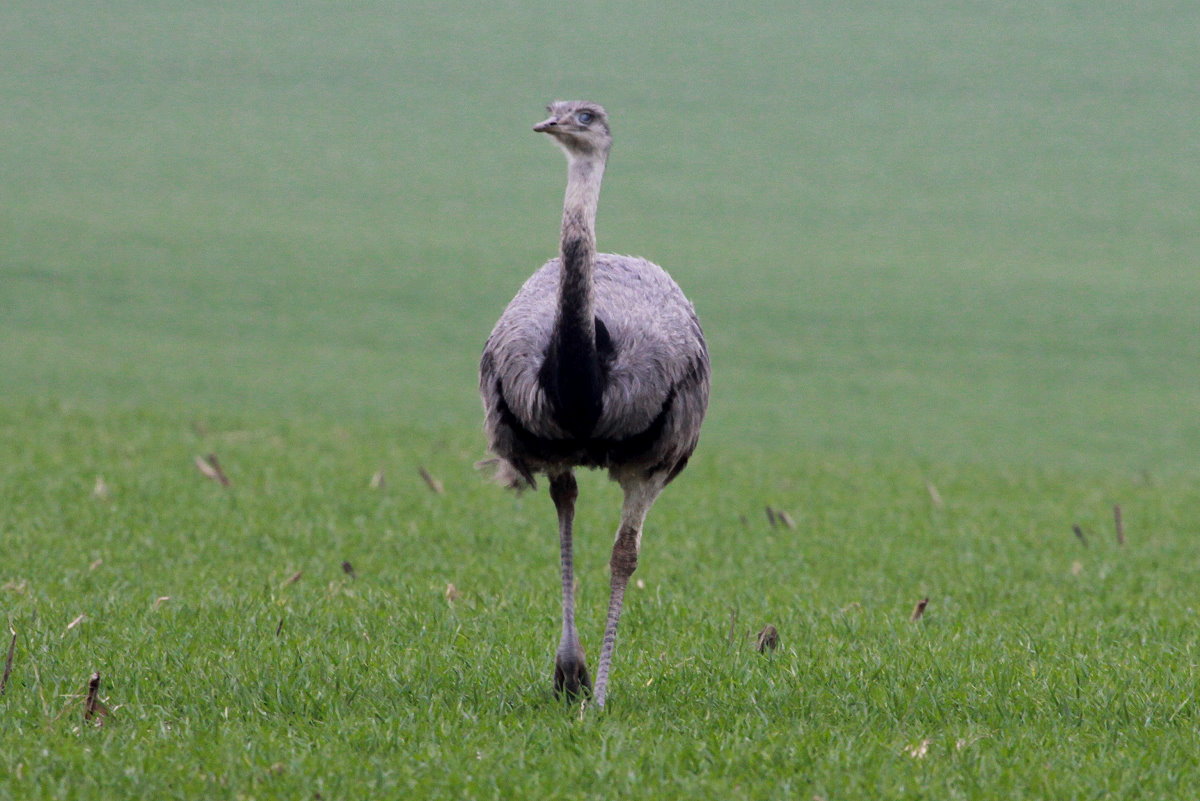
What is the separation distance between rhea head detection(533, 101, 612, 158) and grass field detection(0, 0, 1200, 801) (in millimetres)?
2268

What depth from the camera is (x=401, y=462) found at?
15.9m

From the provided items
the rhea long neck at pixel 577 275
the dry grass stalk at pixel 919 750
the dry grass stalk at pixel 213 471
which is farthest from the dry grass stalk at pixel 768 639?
the dry grass stalk at pixel 213 471

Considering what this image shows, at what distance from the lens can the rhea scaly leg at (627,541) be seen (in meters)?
7.09

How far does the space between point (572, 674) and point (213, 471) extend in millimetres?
7301

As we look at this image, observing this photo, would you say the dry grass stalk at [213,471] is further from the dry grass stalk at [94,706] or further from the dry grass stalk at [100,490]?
the dry grass stalk at [94,706]

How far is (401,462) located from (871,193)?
3091 centimetres

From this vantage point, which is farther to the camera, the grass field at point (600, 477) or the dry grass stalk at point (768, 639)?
the dry grass stalk at point (768, 639)

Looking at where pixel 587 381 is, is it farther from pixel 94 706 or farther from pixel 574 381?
pixel 94 706

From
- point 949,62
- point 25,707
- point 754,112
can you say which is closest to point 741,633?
point 25,707

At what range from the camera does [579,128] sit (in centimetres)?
661

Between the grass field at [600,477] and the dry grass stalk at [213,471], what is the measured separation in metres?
0.27

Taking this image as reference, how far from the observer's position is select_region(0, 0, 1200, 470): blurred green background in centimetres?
2906

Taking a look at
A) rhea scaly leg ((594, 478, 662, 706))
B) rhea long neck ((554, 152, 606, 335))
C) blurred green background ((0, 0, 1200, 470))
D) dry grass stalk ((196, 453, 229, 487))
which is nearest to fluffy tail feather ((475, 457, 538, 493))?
rhea scaly leg ((594, 478, 662, 706))

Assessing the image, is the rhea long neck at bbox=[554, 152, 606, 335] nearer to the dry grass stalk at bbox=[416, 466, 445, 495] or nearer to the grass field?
the grass field
